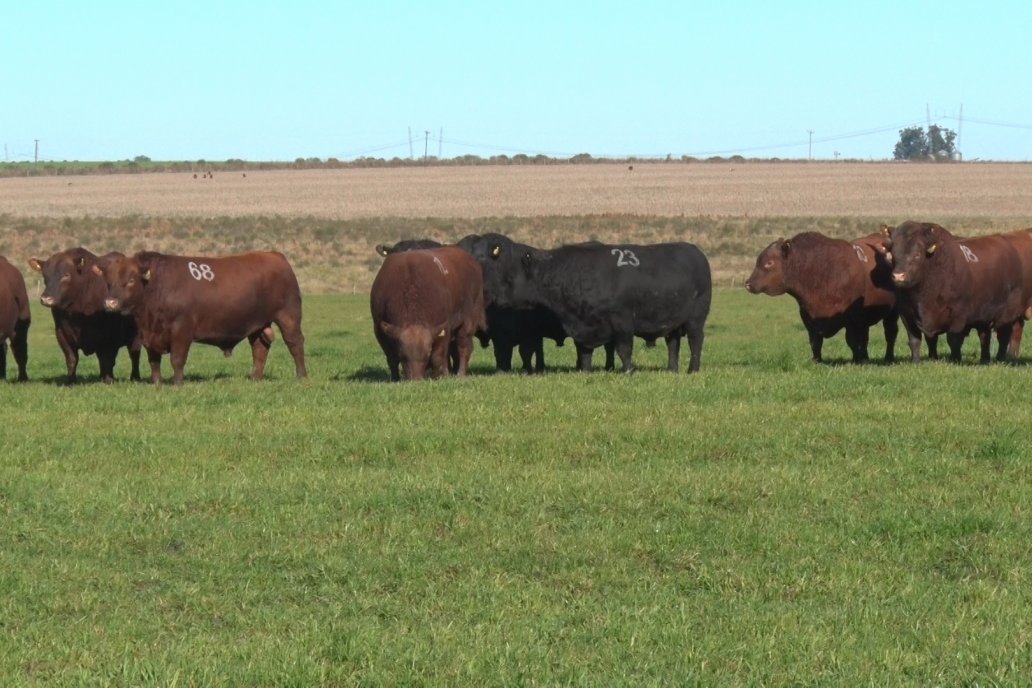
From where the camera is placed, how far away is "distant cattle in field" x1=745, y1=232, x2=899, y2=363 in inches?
763

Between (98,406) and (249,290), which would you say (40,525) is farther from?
(249,290)

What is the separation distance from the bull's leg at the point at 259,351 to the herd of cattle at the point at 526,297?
0.02 m

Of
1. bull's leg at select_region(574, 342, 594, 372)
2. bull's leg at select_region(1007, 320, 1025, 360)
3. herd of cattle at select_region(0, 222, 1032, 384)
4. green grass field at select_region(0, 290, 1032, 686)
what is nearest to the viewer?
green grass field at select_region(0, 290, 1032, 686)

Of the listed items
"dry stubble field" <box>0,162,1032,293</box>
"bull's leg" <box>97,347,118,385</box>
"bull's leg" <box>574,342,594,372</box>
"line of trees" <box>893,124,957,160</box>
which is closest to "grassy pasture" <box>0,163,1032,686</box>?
"bull's leg" <box>97,347,118,385</box>

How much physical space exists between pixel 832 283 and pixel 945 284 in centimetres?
183

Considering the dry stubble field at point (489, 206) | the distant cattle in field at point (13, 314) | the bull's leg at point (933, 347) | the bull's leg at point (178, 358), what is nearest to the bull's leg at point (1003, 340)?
the bull's leg at point (933, 347)

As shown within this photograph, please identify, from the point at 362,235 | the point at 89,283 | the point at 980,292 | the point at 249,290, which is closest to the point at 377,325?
the point at 249,290

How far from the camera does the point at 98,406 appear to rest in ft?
47.9

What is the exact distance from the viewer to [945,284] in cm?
1791

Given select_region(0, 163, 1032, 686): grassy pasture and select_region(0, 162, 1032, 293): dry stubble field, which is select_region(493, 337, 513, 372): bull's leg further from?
select_region(0, 162, 1032, 293): dry stubble field

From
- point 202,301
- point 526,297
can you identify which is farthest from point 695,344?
point 202,301

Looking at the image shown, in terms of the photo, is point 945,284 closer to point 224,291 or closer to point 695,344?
point 695,344

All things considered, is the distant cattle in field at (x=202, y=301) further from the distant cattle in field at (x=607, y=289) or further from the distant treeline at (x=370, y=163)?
the distant treeline at (x=370, y=163)

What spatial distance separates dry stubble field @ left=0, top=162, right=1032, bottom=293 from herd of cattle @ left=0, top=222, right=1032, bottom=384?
2355cm
